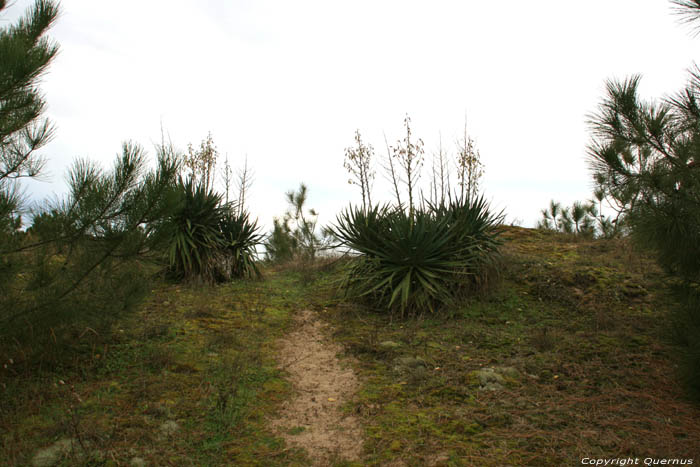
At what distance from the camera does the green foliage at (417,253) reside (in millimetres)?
6949

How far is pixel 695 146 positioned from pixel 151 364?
5432 millimetres

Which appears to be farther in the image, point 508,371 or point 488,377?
point 508,371

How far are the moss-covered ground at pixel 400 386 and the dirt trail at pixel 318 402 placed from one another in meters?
0.14

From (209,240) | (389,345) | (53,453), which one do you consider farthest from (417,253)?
(53,453)

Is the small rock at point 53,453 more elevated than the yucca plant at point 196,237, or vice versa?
the yucca plant at point 196,237

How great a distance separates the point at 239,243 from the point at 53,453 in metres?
6.65

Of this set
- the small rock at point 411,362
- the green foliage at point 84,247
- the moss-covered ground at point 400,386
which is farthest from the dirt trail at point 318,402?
the green foliage at point 84,247

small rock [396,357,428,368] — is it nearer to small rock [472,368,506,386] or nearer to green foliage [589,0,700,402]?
small rock [472,368,506,386]

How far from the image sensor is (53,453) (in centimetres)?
304

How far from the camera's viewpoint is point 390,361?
16.8 ft

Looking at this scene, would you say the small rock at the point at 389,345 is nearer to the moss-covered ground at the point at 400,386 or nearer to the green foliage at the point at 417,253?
the moss-covered ground at the point at 400,386

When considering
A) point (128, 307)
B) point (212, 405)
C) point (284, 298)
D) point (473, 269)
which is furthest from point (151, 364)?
point (473, 269)

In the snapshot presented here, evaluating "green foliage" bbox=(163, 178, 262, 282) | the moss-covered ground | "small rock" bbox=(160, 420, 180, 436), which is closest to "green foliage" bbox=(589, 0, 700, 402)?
the moss-covered ground

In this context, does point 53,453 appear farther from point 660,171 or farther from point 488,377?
point 660,171
